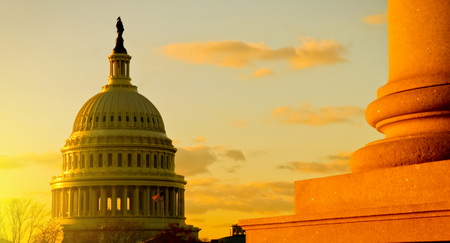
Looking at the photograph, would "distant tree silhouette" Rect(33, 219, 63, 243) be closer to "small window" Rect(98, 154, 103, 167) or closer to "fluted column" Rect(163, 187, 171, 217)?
"small window" Rect(98, 154, 103, 167)

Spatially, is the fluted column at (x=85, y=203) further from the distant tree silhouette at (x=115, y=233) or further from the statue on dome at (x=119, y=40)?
the statue on dome at (x=119, y=40)

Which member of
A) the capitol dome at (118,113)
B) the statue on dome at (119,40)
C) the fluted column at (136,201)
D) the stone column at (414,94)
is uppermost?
the statue on dome at (119,40)

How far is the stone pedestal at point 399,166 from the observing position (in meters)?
10.5

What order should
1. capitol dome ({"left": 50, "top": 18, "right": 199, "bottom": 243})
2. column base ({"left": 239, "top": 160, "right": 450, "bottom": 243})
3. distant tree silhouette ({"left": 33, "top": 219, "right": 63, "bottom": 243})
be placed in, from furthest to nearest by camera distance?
1. capitol dome ({"left": 50, "top": 18, "right": 199, "bottom": 243})
2. distant tree silhouette ({"left": 33, "top": 219, "right": 63, "bottom": 243})
3. column base ({"left": 239, "top": 160, "right": 450, "bottom": 243})

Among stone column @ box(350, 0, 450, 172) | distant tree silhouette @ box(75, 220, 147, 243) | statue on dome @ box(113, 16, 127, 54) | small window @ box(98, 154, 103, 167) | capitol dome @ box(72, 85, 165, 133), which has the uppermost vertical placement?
statue on dome @ box(113, 16, 127, 54)

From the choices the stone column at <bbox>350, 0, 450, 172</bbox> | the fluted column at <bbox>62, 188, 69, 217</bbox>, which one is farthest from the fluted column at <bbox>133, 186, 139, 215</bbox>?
the stone column at <bbox>350, 0, 450, 172</bbox>

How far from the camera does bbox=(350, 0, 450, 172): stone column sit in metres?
11.4

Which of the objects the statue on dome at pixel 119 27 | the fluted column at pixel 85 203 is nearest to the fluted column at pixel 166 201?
the fluted column at pixel 85 203

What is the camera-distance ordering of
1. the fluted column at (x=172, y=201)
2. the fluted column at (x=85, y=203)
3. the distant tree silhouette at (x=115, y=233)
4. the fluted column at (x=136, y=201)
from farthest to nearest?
the fluted column at (x=172, y=201), the fluted column at (x=136, y=201), the fluted column at (x=85, y=203), the distant tree silhouette at (x=115, y=233)

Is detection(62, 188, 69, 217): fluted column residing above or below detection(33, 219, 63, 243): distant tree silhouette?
above

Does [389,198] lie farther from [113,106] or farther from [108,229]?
[113,106]

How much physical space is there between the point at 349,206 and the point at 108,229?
394 feet

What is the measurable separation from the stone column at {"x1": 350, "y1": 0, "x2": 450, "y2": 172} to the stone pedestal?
1 centimetres

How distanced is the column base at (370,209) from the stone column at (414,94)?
0.42m
